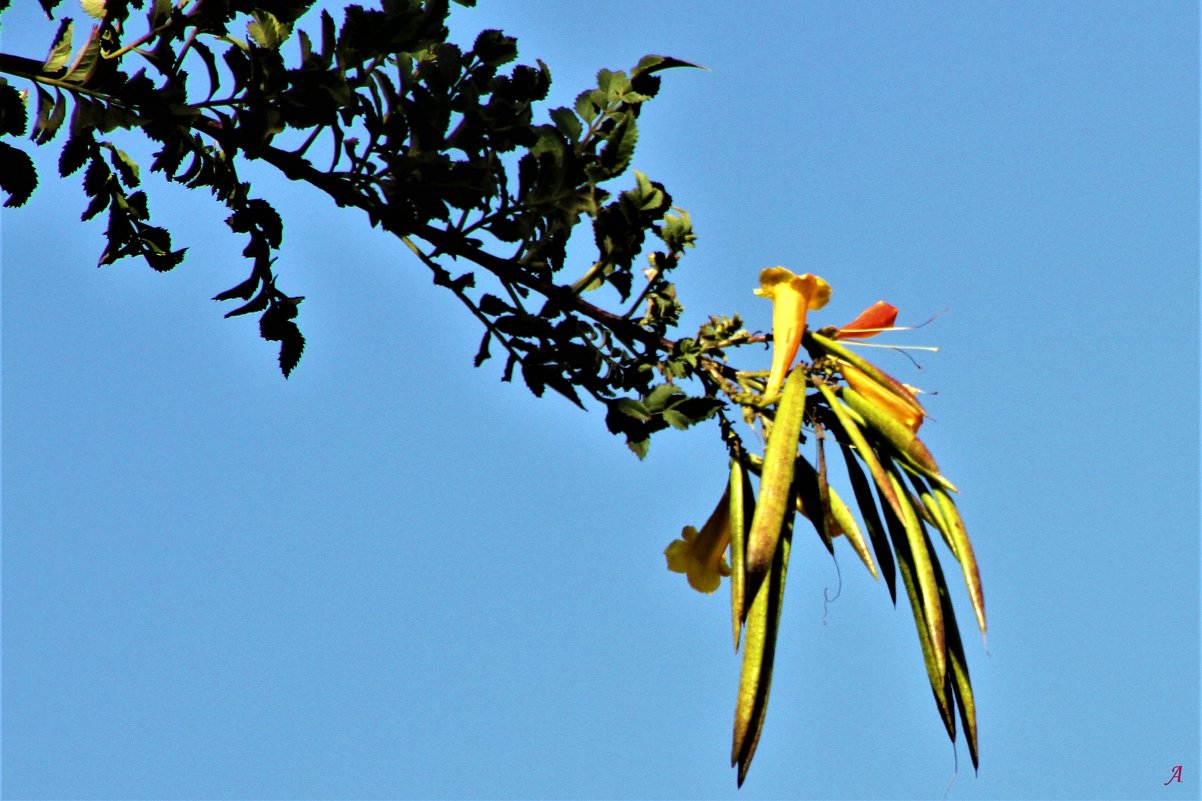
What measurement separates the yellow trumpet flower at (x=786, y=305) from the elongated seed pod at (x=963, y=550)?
0.44 meters

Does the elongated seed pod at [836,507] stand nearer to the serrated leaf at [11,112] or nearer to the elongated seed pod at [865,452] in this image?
the elongated seed pod at [865,452]

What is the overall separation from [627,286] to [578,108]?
0.47 metres

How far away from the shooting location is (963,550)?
3223 mm

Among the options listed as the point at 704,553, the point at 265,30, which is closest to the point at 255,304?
the point at 265,30

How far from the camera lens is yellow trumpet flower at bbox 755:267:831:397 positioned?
3439 mm

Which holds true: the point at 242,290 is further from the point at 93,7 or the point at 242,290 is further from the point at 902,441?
the point at 902,441

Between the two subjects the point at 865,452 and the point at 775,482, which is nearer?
the point at 775,482

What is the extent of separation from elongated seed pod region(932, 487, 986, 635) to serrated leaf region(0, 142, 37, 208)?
243cm

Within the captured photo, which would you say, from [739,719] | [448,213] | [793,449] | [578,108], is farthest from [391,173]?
[739,719]

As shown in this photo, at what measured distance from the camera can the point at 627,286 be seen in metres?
3.90

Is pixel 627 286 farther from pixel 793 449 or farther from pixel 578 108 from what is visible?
pixel 793 449

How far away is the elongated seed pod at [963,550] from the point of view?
317 centimetres

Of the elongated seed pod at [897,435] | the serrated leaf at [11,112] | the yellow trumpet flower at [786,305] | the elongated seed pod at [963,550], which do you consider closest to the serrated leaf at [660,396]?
the yellow trumpet flower at [786,305]

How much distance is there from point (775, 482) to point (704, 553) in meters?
0.57
